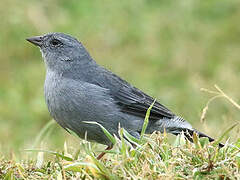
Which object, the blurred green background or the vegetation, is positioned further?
the blurred green background

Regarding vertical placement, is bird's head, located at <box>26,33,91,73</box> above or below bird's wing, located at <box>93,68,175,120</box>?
above

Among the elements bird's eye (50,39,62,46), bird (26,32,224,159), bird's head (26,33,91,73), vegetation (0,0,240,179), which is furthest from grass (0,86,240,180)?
vegetation (0,0,240,179)

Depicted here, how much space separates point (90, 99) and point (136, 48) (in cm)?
561

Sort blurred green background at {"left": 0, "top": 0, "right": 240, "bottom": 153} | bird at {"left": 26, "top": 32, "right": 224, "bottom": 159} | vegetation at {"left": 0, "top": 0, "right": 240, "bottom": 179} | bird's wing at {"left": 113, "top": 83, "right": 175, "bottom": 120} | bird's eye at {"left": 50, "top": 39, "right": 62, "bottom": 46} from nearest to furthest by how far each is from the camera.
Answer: bird at {"left": 26, "top": 32, "right": 224, "bottom": 159}, bird's wing at {"left": 113, "top": 83, "right": 175, "bottom": 120}, bird's eye at {"left": 50, "top": 39, "right": 62, "bottom": 46}, vegetation at {"left": 0, "top": 0, "right": 240, "bottom": 179}, blurred green background at {"left": 0, "top": 0, "right": 240, "bottom": 153}

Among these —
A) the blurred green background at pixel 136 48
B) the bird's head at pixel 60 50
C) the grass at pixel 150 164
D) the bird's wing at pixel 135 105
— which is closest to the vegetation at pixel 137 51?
the blurred green background at pixel 136 48

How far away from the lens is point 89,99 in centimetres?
607

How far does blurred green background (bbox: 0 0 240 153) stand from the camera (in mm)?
10047

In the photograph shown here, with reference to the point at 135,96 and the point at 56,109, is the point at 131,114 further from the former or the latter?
the point at 56,109

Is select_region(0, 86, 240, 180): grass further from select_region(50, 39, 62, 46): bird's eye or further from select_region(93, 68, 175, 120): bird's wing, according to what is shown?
select_region(50, 39, 62, 46): bird's eye

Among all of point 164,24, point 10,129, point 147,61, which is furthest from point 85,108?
point 164,24

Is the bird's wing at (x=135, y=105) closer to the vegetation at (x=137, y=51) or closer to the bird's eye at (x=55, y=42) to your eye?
the bird's eye at (x=55, y=42)

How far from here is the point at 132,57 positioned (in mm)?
11406

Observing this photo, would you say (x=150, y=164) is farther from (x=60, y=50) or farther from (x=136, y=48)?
(x=136, y=48)

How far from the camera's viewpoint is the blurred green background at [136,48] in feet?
33.0
